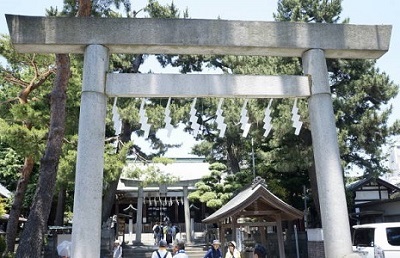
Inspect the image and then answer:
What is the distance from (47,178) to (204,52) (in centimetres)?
661

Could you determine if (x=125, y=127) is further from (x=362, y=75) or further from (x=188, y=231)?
(x=362, y=75)

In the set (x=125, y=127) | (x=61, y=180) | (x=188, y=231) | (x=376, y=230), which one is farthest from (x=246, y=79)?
(x=188, y=231)

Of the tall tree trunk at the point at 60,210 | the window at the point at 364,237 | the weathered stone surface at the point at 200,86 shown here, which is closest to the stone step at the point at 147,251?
the tall tree trunk at the point at 60,210

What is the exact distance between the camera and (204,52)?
6.56m

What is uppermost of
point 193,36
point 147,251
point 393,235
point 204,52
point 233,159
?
point 233,159

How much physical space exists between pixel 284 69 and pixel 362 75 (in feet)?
11.8

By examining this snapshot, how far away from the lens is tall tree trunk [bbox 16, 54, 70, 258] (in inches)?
411

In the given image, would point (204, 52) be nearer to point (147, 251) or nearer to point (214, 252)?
point (214, 252)

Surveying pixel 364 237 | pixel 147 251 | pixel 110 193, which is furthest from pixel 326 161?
pixel 110 193

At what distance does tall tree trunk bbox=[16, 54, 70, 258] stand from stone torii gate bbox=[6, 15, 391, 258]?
503 cm

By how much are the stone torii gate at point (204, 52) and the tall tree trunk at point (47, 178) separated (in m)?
5.03

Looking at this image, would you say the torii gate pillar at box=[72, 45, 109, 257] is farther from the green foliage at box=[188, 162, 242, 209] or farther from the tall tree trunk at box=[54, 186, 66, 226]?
the tall tree trunk at box=[54, 186, 66, 226]

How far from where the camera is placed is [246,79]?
20.7ft

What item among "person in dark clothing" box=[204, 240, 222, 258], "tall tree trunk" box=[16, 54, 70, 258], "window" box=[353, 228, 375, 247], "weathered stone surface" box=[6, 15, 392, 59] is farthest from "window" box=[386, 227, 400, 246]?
"tall tree trunk" box=[16, 54, 70, 258]
